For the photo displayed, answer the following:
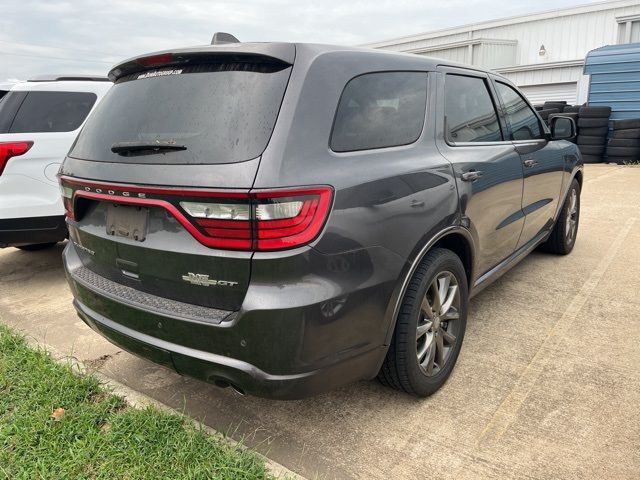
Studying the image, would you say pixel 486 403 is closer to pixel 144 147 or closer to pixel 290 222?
pixel 290 222

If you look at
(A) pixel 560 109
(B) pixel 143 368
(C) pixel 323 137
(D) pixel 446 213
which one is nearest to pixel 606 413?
(D) pixel 446 213

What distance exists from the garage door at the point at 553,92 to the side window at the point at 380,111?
17770 millimetres

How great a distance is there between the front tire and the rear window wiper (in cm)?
123

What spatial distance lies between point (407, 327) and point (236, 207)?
102cm

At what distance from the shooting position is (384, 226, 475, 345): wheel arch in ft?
7.29

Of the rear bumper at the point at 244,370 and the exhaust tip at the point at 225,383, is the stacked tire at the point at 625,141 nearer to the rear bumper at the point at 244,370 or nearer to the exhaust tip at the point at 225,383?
the rear bumper at the point at 244,370

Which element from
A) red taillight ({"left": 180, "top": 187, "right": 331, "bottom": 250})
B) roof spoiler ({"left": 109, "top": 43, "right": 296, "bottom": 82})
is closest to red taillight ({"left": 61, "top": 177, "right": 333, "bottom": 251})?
red taillight ({"left": 180, "top": 187, "right": 331, "bottom": 250})

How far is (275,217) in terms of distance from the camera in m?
1.82

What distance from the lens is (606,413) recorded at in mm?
2453

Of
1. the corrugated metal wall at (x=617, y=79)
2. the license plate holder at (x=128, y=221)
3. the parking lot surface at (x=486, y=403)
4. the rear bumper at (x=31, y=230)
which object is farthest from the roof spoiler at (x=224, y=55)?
the corrugated metal wall at (x=617, y=79)

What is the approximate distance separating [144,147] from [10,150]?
2.84m

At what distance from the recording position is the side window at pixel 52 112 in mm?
4442

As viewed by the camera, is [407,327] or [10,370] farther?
[10,370]

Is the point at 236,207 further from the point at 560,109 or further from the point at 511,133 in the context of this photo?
the point at 560,109
